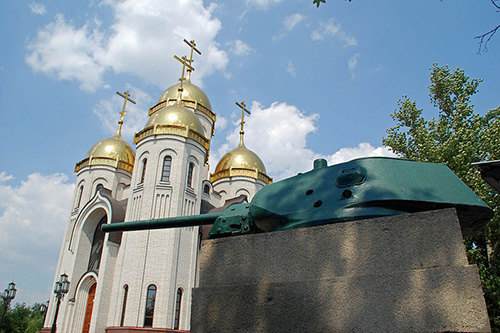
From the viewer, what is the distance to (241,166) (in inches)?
1118

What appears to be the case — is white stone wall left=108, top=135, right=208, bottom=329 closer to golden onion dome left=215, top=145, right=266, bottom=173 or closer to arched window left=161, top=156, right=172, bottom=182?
arched window left=161, top=156, right=172, bottom=182

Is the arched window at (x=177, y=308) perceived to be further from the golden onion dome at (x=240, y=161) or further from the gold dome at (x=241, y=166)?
the golden onion dome at (x=240, y=161)

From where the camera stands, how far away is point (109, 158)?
86.2 ft

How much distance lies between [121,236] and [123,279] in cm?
256

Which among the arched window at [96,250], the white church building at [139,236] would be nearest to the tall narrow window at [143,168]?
the white church building at [139,236]

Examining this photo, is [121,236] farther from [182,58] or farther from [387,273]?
[387,273]

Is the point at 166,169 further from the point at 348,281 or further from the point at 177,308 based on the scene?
the point at 348,281

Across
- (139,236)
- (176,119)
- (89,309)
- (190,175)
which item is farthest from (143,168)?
(89,309)

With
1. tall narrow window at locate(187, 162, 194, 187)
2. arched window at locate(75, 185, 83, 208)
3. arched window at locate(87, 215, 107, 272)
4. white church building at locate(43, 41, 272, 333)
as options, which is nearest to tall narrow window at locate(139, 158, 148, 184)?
white church building at locate(43, 41, 272, 333)

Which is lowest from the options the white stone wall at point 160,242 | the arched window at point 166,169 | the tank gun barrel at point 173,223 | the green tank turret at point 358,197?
the green tank turret at point 358,197

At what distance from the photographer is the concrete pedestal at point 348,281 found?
2357mm

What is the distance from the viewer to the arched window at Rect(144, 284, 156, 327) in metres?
17.8

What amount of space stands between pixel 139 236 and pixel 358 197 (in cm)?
1815

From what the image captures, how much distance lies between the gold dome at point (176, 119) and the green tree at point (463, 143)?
11.9 m
